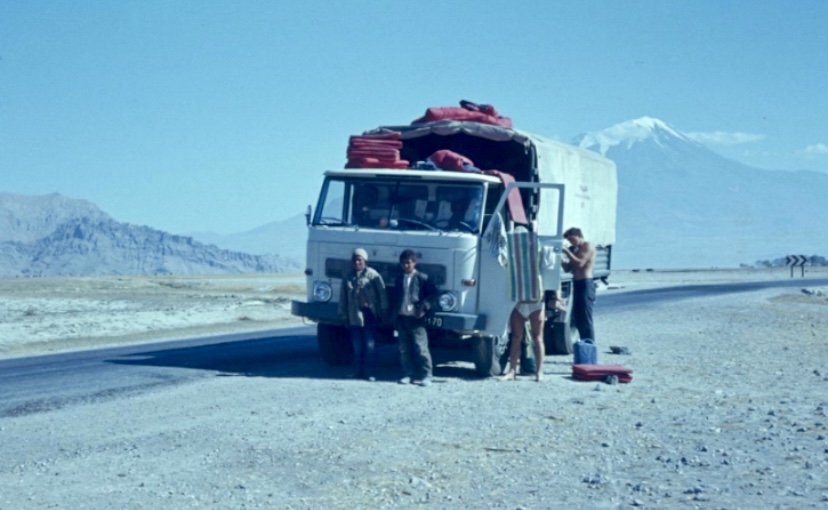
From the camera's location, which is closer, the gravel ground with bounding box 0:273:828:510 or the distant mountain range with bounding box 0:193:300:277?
the gravel ground with bounding box 0:273:828:510

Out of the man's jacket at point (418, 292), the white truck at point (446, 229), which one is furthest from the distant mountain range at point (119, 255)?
the man's jacket at point (418, 292)

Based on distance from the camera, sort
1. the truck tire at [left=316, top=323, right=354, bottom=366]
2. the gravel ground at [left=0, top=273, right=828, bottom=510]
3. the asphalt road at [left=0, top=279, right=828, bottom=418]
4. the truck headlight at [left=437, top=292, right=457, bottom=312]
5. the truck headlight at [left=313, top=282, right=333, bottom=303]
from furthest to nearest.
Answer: the truck tire at [left=316, top=323, right=354, bottom=366], the truck headlight at [left=313, top=282, right=333, bottom=303], the truck headlight at [left=437, top=292, right=457, bottom=312], the asphalt road at [left=0, top=279, right=828, bottom=418], the gravel ground at [left=0, top=273, right=828, bottom=510]

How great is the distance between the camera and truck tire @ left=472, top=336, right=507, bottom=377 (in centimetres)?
1543

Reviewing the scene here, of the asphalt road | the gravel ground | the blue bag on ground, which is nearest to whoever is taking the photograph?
the gravel ground

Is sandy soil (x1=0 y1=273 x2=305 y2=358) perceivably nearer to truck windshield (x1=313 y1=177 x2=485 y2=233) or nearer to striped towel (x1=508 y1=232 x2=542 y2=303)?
truck windshield (x1=313 y1=177 x2=485 y2=233)

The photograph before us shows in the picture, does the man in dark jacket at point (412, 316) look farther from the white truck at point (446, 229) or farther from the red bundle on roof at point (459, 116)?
the red bundle on roof at point (459, 116)

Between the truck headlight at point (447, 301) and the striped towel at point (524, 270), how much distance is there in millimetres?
725

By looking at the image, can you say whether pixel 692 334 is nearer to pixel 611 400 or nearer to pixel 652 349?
pixel 652 349

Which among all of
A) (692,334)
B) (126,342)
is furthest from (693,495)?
(126,342)

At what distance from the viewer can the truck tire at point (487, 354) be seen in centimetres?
1543

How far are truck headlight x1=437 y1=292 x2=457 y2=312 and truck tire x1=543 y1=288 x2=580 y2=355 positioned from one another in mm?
3645

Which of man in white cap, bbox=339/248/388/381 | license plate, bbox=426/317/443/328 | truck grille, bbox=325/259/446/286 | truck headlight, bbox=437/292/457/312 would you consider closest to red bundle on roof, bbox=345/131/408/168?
truck grille, bbox=325/259/446/286

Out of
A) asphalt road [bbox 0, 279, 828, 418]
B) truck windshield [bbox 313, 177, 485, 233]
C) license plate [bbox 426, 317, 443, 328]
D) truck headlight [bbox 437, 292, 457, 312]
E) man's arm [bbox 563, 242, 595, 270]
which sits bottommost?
asphalt road [bbox 0, 279, 828, 418]

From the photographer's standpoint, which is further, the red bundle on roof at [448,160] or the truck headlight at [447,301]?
the red bundle on roof at [448,160]
